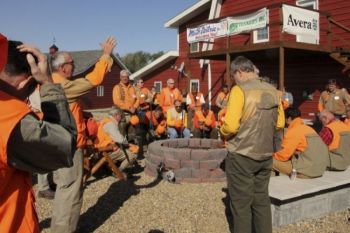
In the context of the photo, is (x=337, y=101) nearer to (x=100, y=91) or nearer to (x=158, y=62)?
(x=158, y=62)

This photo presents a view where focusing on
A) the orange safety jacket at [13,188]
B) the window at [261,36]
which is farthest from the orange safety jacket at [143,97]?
the orange safety jacket at [13,188]

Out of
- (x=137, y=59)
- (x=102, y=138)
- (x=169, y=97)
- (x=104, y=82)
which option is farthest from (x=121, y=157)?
(x=137, y=59)

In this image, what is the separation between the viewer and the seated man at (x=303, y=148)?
18.3 feet

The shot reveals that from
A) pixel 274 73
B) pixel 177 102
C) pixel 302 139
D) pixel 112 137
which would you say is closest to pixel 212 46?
pixel 274 73

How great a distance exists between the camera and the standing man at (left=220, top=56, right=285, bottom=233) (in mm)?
3904

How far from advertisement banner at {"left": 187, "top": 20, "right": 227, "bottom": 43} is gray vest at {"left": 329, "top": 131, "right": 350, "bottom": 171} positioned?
7334 mm

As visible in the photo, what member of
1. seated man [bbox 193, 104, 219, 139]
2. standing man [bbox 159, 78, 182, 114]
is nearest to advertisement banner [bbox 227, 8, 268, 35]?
standing man [bbox 159, 78, 182, 114]

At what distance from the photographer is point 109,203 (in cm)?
600

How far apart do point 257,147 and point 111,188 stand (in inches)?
143

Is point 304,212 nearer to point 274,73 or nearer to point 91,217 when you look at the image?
point 91,217

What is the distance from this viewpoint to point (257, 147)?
393cm

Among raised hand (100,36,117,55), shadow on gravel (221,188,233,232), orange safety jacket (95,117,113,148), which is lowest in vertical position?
shadow on gravel (221,188,233,232)

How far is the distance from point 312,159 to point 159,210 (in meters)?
2.36

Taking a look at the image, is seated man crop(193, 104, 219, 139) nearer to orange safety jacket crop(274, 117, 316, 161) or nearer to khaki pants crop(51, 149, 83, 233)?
orange safety jacket crop(274, 117, 316, 161)
